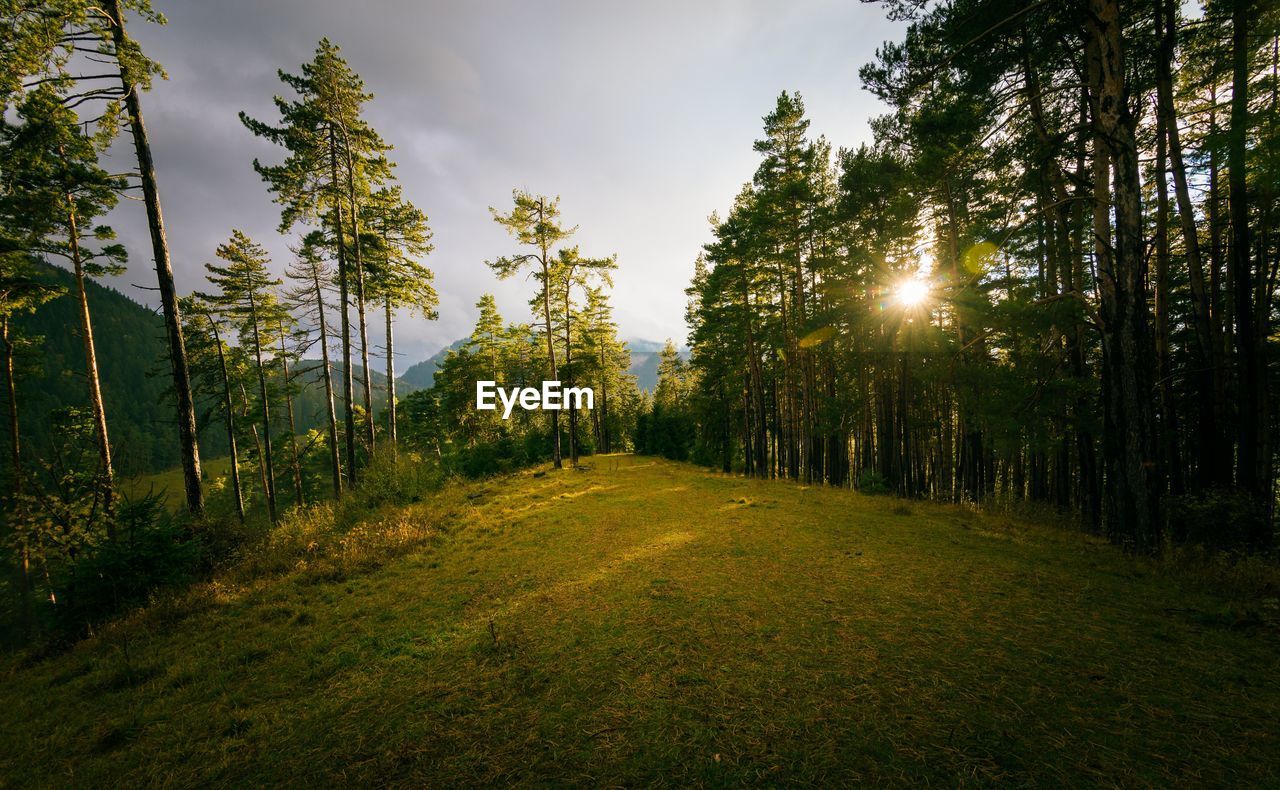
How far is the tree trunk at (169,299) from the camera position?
8875 mm

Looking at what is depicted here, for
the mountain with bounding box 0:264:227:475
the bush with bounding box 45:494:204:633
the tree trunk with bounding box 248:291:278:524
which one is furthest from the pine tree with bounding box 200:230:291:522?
the mountain with bounding box 0:264:227:475

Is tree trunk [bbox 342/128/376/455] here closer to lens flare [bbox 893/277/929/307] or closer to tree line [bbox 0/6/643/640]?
tree line [bbox 0/6/643/640]

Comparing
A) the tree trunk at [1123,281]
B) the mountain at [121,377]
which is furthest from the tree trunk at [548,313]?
the mountain at [121,377]

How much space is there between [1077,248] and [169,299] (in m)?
26.0

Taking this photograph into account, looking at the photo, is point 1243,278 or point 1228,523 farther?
point 1243,278

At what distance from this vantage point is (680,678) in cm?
381

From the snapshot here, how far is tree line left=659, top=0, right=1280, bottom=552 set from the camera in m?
7.10

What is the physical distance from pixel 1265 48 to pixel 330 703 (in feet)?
67.4

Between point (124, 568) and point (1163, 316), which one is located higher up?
point (1163, 316)

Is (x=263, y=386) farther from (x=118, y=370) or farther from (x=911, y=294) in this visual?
(x=118, y=370)

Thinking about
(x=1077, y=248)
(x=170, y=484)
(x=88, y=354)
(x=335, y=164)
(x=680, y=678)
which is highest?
(x=335, y=164)

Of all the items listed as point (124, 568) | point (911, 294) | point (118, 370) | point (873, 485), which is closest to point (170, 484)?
point (124, 568)

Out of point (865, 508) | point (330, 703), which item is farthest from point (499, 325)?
point (330, 703)

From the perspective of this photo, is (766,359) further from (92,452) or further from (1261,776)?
(92,452)
